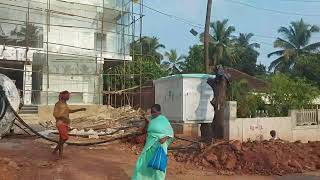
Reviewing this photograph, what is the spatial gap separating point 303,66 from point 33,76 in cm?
2075

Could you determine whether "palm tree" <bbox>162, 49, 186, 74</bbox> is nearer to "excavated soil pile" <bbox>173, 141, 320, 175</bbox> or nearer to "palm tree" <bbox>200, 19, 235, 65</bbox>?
"palm tree" <bbox>200, 19, 235, 65</bbox>

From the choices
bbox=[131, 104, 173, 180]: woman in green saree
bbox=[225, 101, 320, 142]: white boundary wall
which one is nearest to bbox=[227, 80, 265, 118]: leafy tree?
bbox=[225, 101, 320, 142]: white boundary wall

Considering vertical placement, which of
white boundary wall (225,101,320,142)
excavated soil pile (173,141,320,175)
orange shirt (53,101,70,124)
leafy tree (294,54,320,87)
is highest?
leafy tree (294,54,320,87)

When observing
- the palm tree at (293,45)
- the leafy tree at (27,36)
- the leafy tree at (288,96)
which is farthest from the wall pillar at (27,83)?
the palm tree at (293,45)

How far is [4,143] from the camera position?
1235 centimetres

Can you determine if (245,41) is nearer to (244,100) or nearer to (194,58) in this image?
(194,58)

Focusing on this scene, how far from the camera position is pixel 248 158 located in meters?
11.1

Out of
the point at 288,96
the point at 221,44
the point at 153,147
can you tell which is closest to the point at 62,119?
the point at 153,147

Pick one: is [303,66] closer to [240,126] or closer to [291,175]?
[240,126]

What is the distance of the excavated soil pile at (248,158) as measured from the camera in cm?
1095

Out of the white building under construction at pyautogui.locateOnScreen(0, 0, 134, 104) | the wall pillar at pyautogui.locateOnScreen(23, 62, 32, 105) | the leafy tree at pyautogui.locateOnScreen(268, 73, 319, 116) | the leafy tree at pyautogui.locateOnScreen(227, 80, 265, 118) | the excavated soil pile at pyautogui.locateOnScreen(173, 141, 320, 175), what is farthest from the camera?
the white building under construction at pyautogui.locateOnScreen(0, 0, 134, 104)

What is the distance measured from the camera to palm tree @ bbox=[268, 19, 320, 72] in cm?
4462

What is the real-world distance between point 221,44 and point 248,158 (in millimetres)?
36500

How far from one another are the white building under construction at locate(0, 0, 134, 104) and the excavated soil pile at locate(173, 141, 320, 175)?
14358mm
